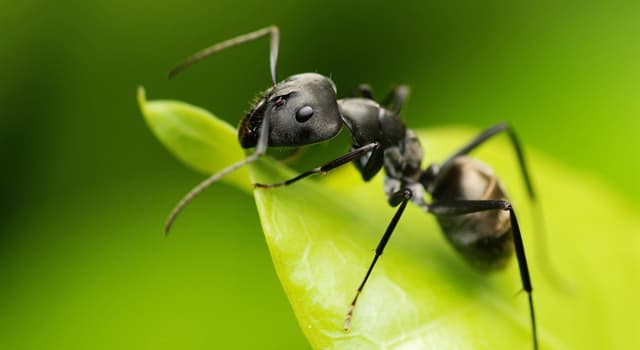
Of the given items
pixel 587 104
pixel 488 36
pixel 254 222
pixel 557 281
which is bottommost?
pixel 557 281

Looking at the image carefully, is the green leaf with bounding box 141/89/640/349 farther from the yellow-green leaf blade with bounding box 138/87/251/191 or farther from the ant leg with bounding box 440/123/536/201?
the ant leg with bounding box 440/123/536/201

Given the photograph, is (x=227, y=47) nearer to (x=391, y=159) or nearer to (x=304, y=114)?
(x=304, y=114)

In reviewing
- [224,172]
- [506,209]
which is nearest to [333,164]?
[224,172]

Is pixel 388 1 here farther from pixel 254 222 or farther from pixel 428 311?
pixel 428 311

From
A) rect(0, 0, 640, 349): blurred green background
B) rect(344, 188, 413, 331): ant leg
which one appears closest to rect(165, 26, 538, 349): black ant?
rect(344, 188, 413, 331): ant leg

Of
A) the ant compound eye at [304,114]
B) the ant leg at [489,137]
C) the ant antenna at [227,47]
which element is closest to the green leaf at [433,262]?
the ant compound eye at [304,114]

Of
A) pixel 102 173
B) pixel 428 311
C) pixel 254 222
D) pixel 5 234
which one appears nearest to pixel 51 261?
pixel 5 234
